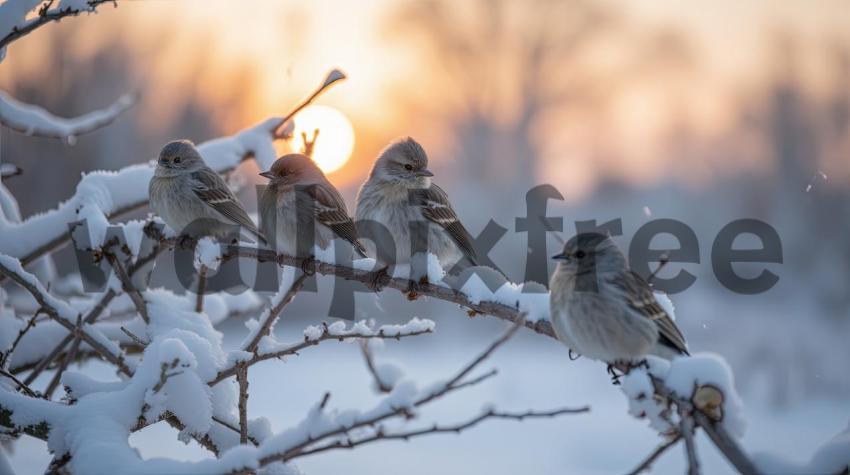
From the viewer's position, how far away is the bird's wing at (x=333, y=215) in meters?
5.71

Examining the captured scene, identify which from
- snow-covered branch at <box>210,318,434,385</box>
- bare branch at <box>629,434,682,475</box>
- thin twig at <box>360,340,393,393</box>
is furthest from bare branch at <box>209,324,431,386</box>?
bare branch at <box>629,434,682,475</box>

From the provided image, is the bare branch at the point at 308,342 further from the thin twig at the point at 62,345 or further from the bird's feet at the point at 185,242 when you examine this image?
the bird's feet at the point at 185,242

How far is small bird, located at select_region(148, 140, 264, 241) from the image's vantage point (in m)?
5.80

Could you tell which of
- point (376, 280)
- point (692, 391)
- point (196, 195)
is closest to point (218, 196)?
point (196, 195)

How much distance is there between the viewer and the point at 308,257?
4.80 meters

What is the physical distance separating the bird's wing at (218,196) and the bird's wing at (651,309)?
3.24 m

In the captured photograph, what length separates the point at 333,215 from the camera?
19.0 feet

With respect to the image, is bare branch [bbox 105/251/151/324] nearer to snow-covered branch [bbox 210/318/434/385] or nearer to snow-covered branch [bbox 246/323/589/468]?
snow-covered branch [bbox 210/318/434/385]

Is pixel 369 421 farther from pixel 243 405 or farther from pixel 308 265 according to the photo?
pixel 308 265

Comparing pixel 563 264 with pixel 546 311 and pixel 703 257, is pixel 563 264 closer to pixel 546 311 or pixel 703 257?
pixel 546 311

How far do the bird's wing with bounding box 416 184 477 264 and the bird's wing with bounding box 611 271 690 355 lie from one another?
1.90 meters

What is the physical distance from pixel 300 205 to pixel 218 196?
32.9 inches

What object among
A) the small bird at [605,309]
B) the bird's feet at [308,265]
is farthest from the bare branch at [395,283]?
the small bird at [605,309]

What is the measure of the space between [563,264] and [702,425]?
1542 millimetres
